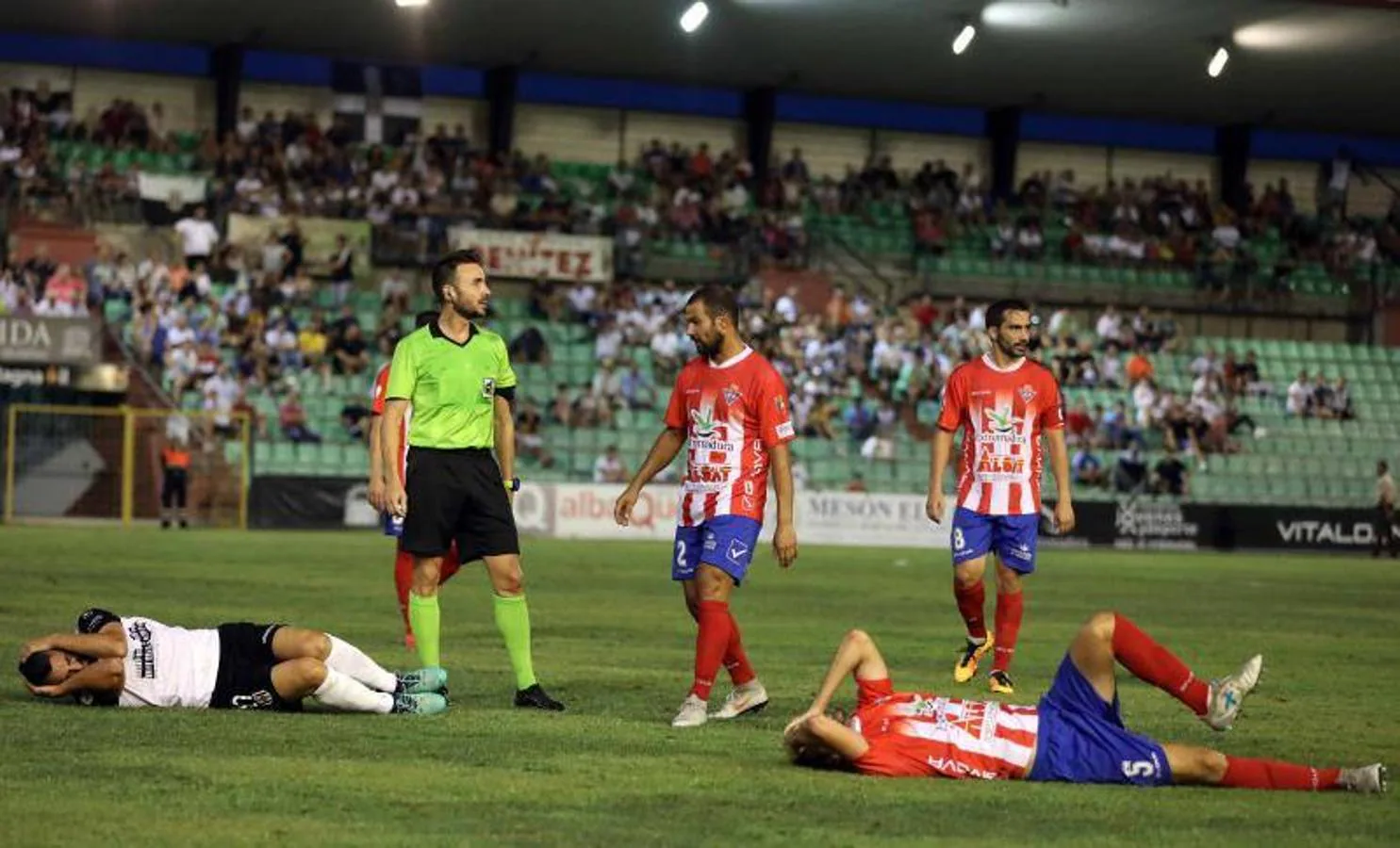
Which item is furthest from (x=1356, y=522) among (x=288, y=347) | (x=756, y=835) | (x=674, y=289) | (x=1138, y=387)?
(x=756, y=835)

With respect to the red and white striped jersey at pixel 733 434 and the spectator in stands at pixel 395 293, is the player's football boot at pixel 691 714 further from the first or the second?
the spectator in stands at pixel 395 293

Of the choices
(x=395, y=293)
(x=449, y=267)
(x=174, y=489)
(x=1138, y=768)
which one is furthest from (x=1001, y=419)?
(x=395, y=293)

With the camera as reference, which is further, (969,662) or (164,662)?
(969,662)

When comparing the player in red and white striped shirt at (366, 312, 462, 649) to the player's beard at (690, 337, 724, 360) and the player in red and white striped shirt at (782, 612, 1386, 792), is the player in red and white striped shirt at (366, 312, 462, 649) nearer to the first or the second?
the player's beard at (690, 337, 724, 360)

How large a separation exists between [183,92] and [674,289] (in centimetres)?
1118

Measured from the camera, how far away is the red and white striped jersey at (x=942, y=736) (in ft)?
31.7

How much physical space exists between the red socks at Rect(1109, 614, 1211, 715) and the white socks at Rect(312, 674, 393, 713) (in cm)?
404

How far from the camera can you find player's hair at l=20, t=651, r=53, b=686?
11695 millimetres

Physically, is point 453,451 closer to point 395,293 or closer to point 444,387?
point 444,387

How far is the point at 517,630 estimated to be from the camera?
→ 12.6 metres

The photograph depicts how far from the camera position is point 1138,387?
156 ft

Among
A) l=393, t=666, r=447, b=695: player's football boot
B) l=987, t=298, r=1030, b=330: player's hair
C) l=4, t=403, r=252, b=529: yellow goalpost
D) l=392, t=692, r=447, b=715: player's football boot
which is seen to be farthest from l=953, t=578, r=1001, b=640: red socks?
l=4, t=403, r=252, b=529: yellow goalpost

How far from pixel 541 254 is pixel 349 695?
35792 mm

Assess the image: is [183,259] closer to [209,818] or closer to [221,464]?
[221,464]
